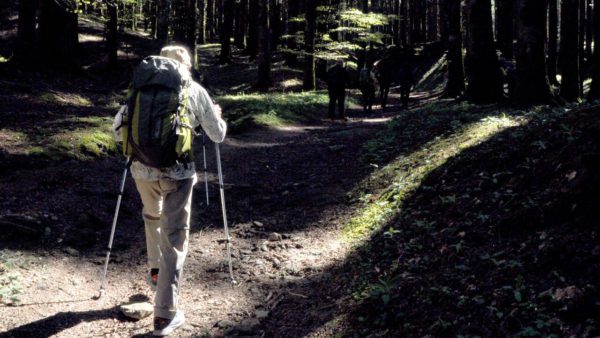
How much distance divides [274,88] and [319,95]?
127 inches

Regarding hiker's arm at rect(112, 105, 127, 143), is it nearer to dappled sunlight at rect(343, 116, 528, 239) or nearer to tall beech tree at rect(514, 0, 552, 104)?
dappled sunlight at rect(343, 116, 528, 239)

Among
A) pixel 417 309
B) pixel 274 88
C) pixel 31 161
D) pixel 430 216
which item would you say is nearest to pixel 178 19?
pixel 274 88

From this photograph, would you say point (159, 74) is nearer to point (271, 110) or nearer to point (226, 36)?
point (271, 110)

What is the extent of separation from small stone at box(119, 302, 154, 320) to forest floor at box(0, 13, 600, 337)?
2.7 inches

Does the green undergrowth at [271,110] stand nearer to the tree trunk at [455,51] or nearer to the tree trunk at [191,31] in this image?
the tree trunk at [191,31]

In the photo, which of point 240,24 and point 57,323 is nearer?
point 57,323

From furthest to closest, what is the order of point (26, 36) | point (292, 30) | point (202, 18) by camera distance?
point (202, 18), point (292, 30), point (26, 36)

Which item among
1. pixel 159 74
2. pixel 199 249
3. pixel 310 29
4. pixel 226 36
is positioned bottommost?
pixel 199 249

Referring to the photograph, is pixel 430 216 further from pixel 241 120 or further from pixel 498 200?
pixel 241 120

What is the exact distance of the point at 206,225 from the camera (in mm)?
7750

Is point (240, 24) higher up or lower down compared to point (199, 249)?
higher up

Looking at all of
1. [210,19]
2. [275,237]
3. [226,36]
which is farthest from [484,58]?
[210,19]

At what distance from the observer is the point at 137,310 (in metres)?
4.95

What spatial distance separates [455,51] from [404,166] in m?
13.2
